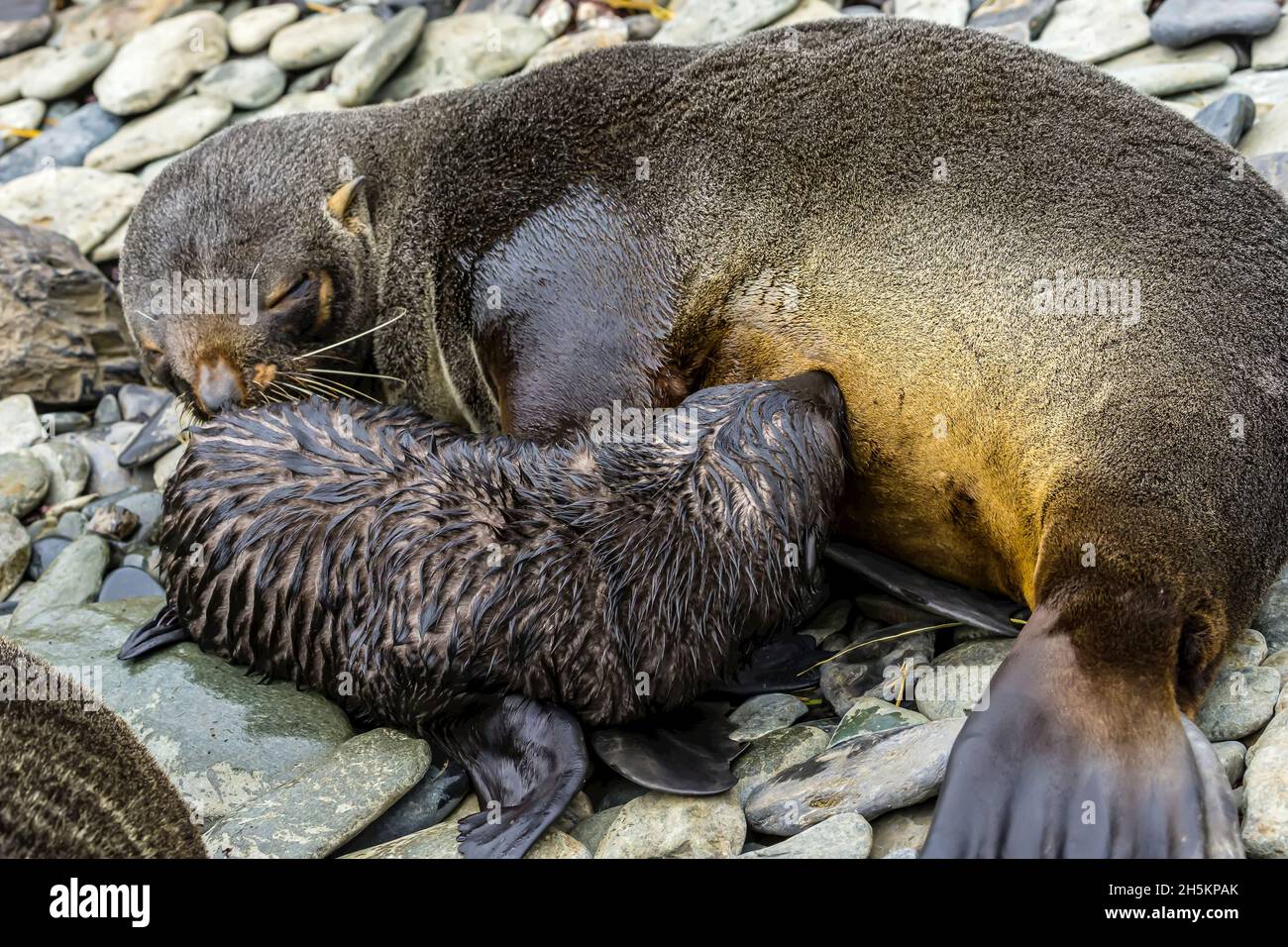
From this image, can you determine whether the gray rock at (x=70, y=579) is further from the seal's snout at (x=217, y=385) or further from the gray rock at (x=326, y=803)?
the gray rock at (x=326, y=803)

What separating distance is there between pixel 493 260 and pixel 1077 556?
2.63m

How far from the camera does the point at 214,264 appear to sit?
5.35 meters

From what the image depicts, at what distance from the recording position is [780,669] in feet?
14.0

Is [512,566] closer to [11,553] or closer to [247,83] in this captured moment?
[11,553]

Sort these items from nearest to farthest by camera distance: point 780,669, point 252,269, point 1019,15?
point 780,669, point 252,269, point 1019,15

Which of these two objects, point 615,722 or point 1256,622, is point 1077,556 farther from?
point 615,722

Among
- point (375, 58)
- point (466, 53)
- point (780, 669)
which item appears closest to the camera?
point (780, 669)

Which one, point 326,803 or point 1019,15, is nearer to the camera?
point 326,803

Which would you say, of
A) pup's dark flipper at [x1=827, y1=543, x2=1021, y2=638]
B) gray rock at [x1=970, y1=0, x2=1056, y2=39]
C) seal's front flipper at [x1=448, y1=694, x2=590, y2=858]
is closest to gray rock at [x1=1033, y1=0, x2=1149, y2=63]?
gray rock at [x1=970, y1=0, x2=1056, y2=39]

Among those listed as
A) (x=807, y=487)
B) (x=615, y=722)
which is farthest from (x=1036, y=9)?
(x=615, y=722)

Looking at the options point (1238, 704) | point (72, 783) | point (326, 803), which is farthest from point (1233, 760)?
point (72, 783)

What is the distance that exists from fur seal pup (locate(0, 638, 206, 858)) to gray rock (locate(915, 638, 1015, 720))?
6.97 ft

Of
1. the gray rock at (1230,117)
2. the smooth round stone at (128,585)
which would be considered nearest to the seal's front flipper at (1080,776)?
the smooth round stone at (128,585)

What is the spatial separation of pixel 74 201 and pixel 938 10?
5.23m
